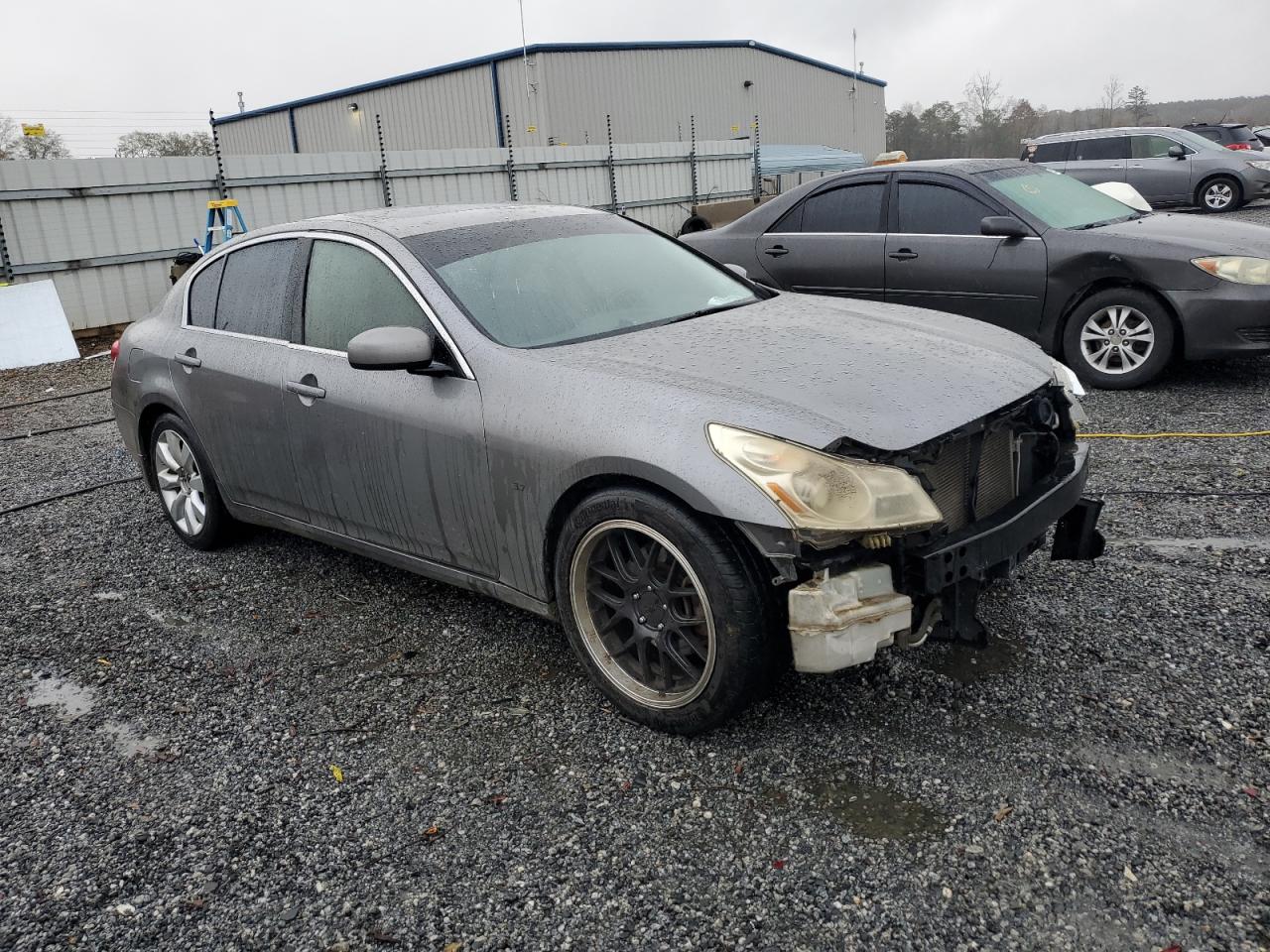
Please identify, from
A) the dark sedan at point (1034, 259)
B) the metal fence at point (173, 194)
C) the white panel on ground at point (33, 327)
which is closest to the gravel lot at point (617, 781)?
the dark sedan at point (1034, 259)

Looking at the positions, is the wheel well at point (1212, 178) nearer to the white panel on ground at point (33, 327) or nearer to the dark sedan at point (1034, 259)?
the dark sedan at point (1034, 259)

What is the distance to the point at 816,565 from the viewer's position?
2.72m

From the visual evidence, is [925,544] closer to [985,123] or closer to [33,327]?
[33,327]

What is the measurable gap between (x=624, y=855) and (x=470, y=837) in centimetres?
43

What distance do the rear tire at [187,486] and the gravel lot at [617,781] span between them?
519mm

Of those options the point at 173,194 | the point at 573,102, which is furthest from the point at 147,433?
the point at 573,102

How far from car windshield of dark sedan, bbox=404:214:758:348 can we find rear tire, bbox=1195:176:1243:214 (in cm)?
1908

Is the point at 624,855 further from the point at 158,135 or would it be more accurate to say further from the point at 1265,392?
the point at 158,135

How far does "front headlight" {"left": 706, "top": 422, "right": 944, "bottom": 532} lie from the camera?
2.69m

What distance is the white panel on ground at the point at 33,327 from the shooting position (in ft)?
36.3

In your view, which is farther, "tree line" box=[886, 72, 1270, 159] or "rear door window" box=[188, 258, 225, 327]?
"tree line" box=[886, 72, 1270, 159]

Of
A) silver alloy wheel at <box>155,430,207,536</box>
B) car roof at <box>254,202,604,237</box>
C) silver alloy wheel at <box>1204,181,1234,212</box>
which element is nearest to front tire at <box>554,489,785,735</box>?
→ car roof at <box>254,202,604,237</box>

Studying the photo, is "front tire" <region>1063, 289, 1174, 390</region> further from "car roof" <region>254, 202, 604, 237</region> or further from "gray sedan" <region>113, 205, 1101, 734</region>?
"car roof" <region>254, 202, 604, 237</region>

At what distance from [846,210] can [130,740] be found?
20.2 ft
